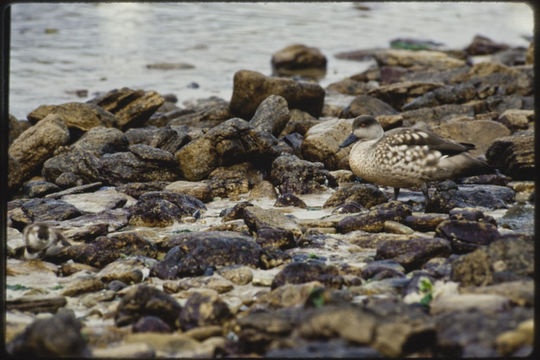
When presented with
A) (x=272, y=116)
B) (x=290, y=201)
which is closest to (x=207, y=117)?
(x=272, y=116)

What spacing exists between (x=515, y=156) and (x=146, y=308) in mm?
5675

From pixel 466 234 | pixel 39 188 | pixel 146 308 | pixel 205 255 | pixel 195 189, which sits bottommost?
pixel 39 188

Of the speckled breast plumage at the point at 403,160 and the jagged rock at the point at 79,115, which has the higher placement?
the speckled breast plumage at the point at 403,160

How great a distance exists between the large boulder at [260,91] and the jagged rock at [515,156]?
160 inches

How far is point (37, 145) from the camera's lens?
9.23 metres

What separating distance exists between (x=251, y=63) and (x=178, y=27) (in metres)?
6.37

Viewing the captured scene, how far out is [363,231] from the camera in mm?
6180

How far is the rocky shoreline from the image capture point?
356cm

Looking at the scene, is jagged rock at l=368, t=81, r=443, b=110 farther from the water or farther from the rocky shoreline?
the water

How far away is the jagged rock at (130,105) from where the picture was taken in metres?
11.4

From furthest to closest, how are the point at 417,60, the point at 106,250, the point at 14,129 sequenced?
the point at 417,60
the point at 14,129
the point at 106,250

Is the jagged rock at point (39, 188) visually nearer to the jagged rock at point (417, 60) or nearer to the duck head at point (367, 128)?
the duck head at point (367, 128)

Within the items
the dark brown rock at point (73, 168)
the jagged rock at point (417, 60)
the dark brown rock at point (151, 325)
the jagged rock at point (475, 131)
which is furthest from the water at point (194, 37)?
the dark brown rock at point (151, 325)

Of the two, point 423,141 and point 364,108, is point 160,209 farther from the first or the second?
point 364,108
